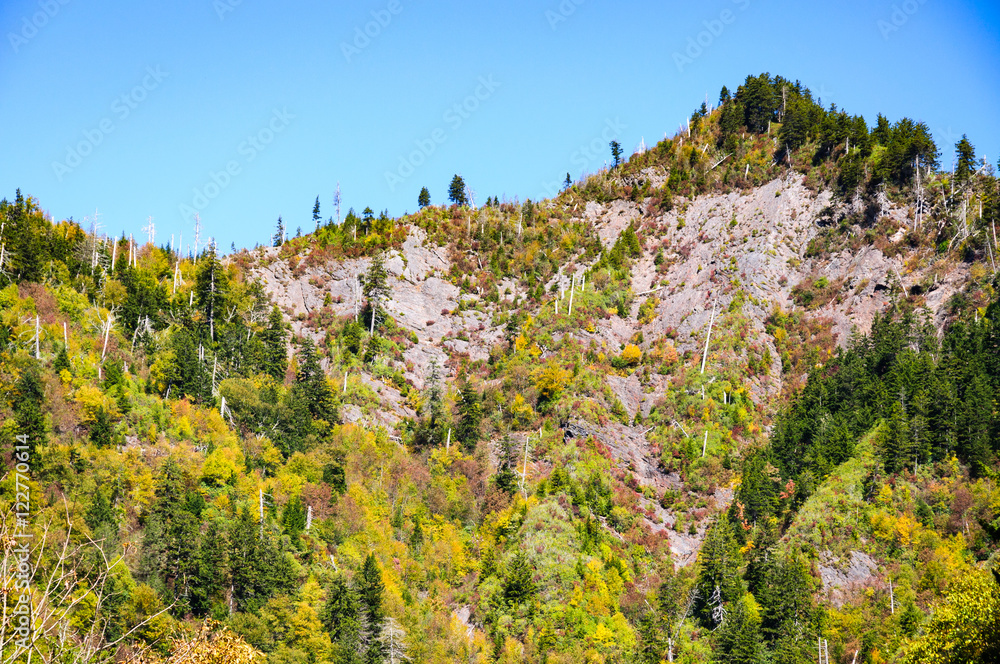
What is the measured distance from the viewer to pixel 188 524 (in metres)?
60.6

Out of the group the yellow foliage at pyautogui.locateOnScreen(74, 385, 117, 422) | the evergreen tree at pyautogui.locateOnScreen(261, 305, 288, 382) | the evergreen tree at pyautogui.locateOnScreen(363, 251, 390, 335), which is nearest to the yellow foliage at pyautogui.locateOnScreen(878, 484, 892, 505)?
the evergreen tree at pyautogui.locateOnScreen(363, 251, 390, 335)

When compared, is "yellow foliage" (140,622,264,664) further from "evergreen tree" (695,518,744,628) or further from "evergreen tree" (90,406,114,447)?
"evergreen tree" (90,406,114,447)

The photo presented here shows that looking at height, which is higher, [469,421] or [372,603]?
[469,421]

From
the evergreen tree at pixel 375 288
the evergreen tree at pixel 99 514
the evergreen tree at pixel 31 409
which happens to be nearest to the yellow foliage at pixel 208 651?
the evergreen tree at pixel 99 514

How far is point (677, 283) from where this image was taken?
327 ft

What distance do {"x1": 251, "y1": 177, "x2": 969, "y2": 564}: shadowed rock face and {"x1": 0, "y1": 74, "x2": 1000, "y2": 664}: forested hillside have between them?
15.8 inches

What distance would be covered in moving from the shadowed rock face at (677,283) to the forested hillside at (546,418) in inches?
15.8

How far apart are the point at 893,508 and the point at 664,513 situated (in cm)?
1983

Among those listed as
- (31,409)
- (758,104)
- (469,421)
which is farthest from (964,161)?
(31,409)

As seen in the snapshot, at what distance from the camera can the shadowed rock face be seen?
8575 centimetres

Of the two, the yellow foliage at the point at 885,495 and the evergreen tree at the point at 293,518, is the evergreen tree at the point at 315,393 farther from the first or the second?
the yellow foliage at the point at 885,495

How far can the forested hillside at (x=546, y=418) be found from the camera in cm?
5966

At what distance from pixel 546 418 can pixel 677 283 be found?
29.9m

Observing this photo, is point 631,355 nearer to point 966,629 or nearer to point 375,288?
point 375,288
